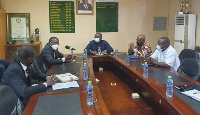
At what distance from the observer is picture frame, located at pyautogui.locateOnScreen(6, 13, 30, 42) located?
5648 millimetres

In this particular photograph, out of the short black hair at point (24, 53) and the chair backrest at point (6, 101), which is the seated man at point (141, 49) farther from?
the chair backrest at point (6, 101)

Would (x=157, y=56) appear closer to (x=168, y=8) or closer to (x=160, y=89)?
(x=160, y=89)

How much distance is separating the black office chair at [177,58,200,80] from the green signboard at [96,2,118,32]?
12.0 feet

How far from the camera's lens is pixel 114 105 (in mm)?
2482

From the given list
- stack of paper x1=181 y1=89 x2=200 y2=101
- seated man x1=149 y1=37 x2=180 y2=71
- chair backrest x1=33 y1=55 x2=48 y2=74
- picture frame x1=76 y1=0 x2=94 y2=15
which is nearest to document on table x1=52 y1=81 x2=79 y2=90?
stack of paper x1=181 y1=89 x2=200 y2=101

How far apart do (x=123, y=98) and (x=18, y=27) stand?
4.20 metres

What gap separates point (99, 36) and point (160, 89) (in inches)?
121

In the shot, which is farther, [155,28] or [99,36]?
[155,28]

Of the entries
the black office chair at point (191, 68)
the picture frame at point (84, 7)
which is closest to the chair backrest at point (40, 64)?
the black office chair at point (191, 68)

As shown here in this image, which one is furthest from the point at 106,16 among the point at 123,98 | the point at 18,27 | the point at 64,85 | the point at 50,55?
the point at 64,85

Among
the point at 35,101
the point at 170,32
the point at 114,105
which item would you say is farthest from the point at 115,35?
the point at 35,101

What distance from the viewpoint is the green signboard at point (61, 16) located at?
581 centimetres

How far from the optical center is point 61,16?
588cm

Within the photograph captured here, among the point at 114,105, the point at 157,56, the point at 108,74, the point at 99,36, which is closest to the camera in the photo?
the point at 114,105
